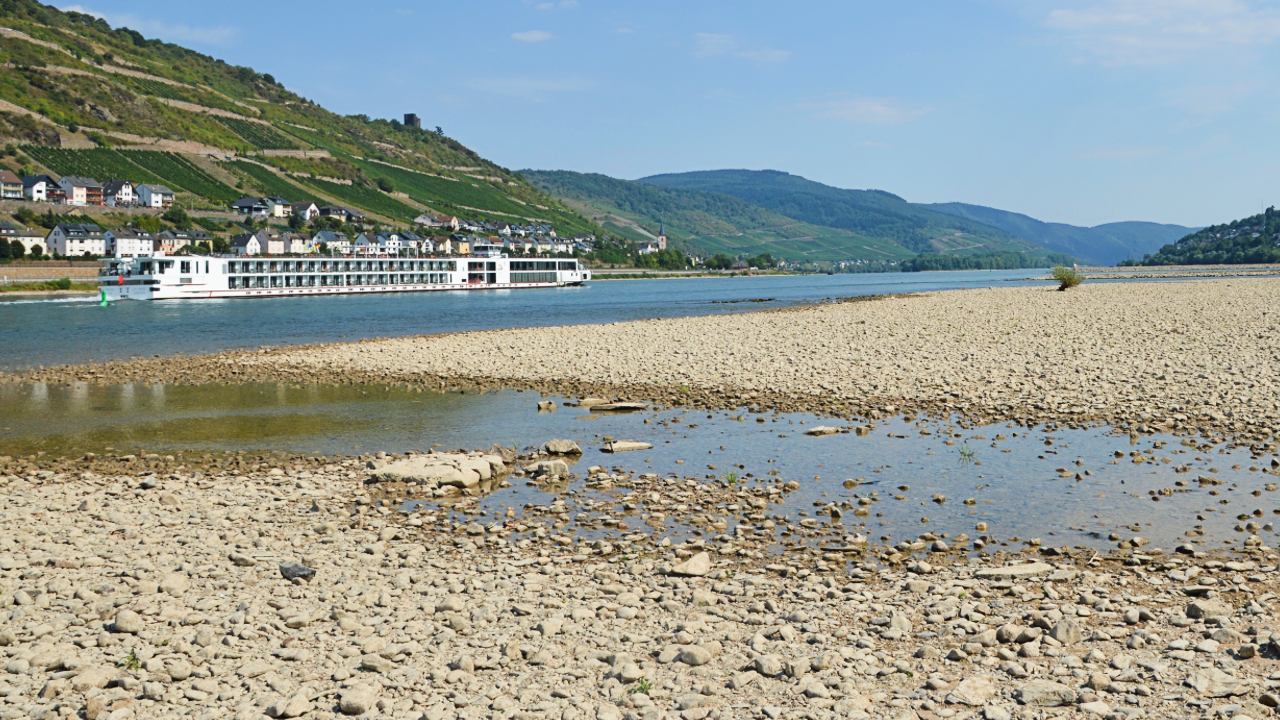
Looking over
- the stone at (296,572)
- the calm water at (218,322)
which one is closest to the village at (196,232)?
the calm water at (218,322)

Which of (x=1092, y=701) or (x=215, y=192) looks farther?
(x=215, y=192)

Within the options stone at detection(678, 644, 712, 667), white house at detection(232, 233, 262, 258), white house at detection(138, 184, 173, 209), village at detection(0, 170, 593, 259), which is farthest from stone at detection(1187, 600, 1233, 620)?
white house at detection(138, 184, 173, 209)

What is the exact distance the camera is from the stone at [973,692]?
6.55 m

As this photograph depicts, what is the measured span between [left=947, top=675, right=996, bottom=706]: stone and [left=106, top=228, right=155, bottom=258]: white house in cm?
14157

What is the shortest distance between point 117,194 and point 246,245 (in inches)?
1160

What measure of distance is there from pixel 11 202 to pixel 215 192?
142 ft

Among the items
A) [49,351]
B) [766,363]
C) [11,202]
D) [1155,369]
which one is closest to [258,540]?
[766,363]

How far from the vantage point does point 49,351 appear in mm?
39188

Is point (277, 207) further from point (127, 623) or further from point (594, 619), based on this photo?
point (594, 619)

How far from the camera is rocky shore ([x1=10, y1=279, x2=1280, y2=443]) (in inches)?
767

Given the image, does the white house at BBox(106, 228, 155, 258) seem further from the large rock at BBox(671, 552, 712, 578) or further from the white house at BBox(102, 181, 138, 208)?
the large rock at BBox(671, 552, 712, 578)

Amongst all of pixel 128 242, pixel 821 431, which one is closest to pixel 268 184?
pixel 128 242

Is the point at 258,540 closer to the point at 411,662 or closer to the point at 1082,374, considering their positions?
the point at 411,662

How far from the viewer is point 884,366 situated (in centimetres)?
2578
